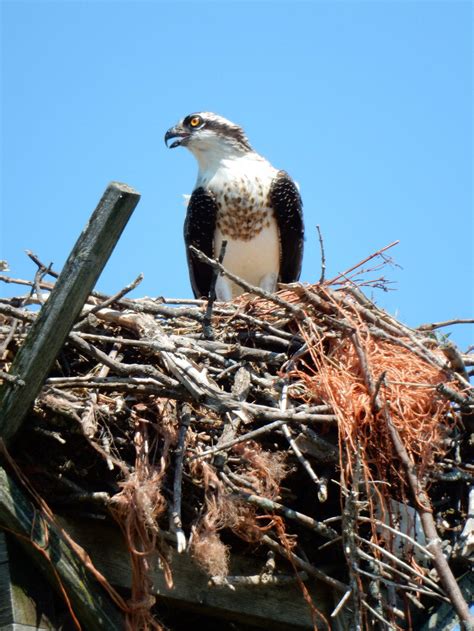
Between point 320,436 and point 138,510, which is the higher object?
point 320,436

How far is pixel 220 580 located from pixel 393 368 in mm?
1023

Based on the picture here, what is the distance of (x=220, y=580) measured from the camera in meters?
3.28

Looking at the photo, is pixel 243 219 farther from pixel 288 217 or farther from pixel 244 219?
pixel 288 217

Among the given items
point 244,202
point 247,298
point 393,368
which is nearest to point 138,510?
point 393,368

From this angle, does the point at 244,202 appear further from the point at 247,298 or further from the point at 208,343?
the point at 208,343

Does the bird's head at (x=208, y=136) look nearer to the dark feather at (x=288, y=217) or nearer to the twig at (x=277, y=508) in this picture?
the dark feather at (x=288, y=217)

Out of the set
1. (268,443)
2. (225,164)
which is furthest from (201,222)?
(268,443)

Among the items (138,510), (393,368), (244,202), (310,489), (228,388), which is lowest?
(138,510)

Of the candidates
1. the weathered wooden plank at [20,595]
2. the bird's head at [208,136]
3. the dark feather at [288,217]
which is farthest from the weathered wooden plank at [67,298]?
the bird's head at [208,136]

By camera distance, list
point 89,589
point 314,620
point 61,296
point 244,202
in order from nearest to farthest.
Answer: point 61,296
point 89,589
point 314,620
point 244,202

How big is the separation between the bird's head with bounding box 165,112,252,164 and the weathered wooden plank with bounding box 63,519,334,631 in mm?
3483

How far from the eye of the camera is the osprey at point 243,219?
6.14 meters

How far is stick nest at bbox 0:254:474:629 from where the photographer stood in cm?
322

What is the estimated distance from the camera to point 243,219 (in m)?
6.13
